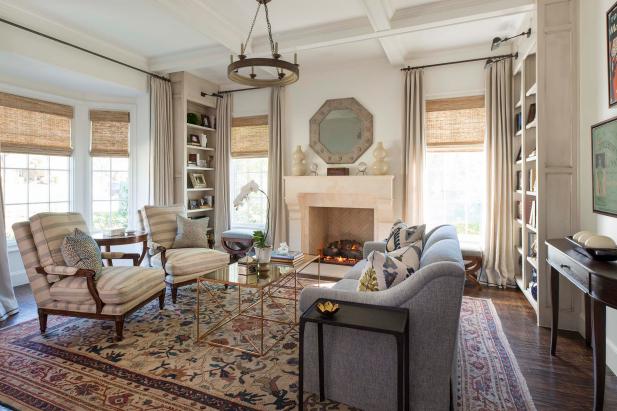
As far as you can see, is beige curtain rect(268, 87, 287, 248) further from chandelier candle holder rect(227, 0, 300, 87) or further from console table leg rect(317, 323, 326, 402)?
console table leg rect(317, 323, 326, 402)

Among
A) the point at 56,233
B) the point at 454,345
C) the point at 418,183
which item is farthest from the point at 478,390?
the point at 56,233

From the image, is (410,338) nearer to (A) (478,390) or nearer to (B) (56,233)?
(A) (478,390)

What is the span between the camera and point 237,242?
18.9 ft

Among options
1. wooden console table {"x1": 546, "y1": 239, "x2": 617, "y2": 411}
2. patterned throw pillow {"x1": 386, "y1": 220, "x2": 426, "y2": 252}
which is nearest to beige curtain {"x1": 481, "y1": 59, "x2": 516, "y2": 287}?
patterned throw pillow {"x1": 386, "y1": 220, "x2": 426, "y2": 252}

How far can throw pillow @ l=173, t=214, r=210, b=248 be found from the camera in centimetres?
443

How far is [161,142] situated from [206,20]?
213 centimetres

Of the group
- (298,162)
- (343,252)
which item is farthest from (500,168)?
(298,162)

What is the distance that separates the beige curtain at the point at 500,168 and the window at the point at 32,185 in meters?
5.84

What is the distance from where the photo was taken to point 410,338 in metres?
1.88

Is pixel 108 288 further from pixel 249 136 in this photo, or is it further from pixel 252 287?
pixel 249 136

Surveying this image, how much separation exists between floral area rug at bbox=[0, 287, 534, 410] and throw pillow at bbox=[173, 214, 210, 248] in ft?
3.85

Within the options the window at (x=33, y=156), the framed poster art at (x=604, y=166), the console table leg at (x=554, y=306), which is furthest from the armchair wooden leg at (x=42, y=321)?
the framed poster art at (x=604, y=166)

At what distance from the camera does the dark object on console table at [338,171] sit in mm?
5242

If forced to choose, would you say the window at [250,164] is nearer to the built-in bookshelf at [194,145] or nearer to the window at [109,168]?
the built-in bookshelf at [194,145]
